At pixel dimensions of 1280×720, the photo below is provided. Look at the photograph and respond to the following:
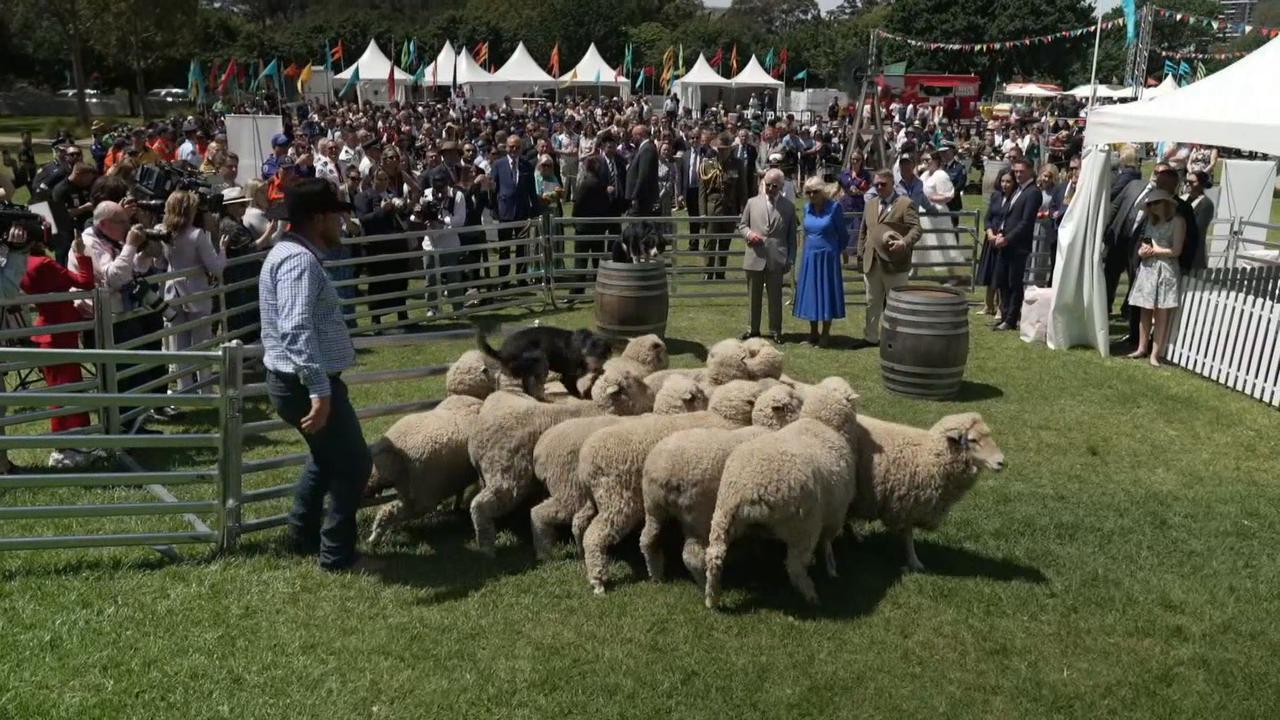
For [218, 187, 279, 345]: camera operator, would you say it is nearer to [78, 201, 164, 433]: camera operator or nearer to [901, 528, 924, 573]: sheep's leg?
[78, 201, 164, 433]: camera operator

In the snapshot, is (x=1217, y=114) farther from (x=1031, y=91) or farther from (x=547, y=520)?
(x=1031, y=91)

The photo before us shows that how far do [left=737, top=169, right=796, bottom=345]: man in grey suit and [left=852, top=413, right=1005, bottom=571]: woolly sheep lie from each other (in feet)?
18.6

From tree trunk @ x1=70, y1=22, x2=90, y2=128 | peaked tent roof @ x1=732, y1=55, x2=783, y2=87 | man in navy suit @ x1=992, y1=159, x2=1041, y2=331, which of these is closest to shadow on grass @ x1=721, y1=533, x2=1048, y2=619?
man in navy suit @ x1=992, y1=159, x2=1041, y2=331

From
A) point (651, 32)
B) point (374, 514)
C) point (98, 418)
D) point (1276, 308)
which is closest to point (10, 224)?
point (98, 418)

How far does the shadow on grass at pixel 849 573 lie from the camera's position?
495 centimetres

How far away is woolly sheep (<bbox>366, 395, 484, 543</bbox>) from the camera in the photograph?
5.55 m

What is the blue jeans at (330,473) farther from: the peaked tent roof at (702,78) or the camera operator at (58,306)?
the peaked tent roof at (702,78)

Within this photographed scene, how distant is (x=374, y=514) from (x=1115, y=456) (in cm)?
565

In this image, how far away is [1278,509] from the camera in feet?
21.4

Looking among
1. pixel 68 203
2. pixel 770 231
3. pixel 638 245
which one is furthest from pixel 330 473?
pixel 68 203

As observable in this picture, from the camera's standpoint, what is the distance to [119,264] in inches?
300

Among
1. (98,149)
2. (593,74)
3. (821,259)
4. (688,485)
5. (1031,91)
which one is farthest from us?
(1031,91)

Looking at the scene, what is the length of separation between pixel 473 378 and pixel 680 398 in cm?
134

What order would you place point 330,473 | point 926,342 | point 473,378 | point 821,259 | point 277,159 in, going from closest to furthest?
point 330,473 < point 473,378 < point 926,342 < point 821,259 < point 277,159
